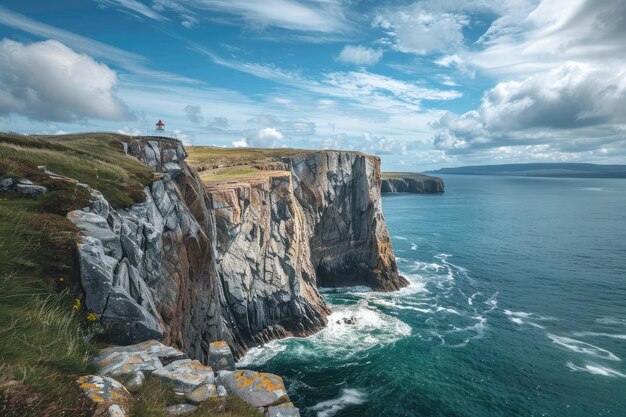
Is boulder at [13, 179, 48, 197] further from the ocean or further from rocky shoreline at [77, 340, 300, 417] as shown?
the ocean

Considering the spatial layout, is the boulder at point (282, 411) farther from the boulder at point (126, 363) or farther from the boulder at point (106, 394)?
the boulder at point (106, 394)

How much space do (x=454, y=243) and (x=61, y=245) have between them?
A: 105 metres

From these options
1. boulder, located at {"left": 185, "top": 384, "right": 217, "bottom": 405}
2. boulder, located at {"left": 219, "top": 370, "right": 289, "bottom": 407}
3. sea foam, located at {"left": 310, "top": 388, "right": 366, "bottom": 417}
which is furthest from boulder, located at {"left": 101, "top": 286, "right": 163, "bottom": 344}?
sea foam, located at {"left": 310, "top": 388, "right": 366, "bottom": 417}

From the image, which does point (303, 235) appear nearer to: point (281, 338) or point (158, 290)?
point (281, 338)

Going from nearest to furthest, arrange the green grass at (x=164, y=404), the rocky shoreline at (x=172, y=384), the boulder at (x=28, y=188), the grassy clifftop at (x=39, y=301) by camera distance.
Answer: the grassy clifftop at (x=39, y=301)
the rocky shoreline at (x=172, y=384)
the green grass at (x=164, y=404)
the boulder at (x=28, y=188)

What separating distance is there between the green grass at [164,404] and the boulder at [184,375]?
0.21 metres

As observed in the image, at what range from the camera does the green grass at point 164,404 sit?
7555mm

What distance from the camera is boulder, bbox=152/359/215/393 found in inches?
358

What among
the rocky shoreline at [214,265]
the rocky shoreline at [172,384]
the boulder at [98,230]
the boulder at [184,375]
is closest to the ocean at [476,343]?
the rocky shoreline at [214,265]

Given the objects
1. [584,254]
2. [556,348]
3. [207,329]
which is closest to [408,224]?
[584,254]

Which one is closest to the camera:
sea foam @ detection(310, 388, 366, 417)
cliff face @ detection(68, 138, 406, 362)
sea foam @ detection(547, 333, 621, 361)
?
cliff face @ detection(68, 138, 406, 362)

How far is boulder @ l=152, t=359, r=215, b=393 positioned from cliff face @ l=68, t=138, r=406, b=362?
2.49 meters

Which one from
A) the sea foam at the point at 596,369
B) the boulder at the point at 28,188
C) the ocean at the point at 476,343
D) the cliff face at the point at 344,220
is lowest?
the sea foam at the point at 596,369

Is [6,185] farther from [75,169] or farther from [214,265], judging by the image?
[214,265]
